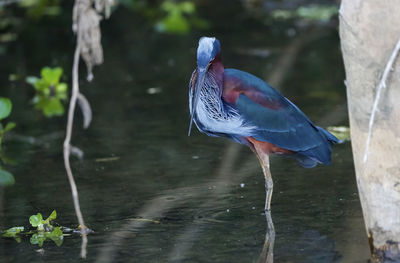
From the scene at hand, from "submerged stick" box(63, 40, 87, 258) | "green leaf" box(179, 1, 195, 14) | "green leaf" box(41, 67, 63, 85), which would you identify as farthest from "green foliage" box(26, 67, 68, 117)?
"green leaf" box(179, 1, 195, 14)

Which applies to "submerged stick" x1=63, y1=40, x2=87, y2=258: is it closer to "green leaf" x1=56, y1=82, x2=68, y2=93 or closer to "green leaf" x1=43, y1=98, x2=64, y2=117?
"green leaf" x1=43, y1=98, x2=64, y2=117

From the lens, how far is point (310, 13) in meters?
13.3

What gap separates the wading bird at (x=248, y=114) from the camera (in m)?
5.13

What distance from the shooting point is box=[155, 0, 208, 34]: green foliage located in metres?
13.1

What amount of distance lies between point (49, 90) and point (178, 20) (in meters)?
4.67

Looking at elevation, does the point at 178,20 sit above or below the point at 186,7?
below

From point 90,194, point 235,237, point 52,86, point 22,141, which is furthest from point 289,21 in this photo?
point 235,237

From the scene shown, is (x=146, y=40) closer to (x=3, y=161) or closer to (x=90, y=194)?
(x=3, y=161)

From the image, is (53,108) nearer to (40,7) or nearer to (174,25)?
(174,25)


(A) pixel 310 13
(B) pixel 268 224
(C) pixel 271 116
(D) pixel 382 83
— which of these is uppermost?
(D) pixel 382 83

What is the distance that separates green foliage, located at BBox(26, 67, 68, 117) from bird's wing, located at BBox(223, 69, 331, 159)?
371 cm

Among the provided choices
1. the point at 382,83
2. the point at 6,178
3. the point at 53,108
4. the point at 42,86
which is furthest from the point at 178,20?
the point at 382,83

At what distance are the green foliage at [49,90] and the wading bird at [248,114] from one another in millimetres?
3682

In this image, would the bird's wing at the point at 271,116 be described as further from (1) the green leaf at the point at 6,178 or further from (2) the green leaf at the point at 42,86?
(2) the green leaf at the point at 42,86
